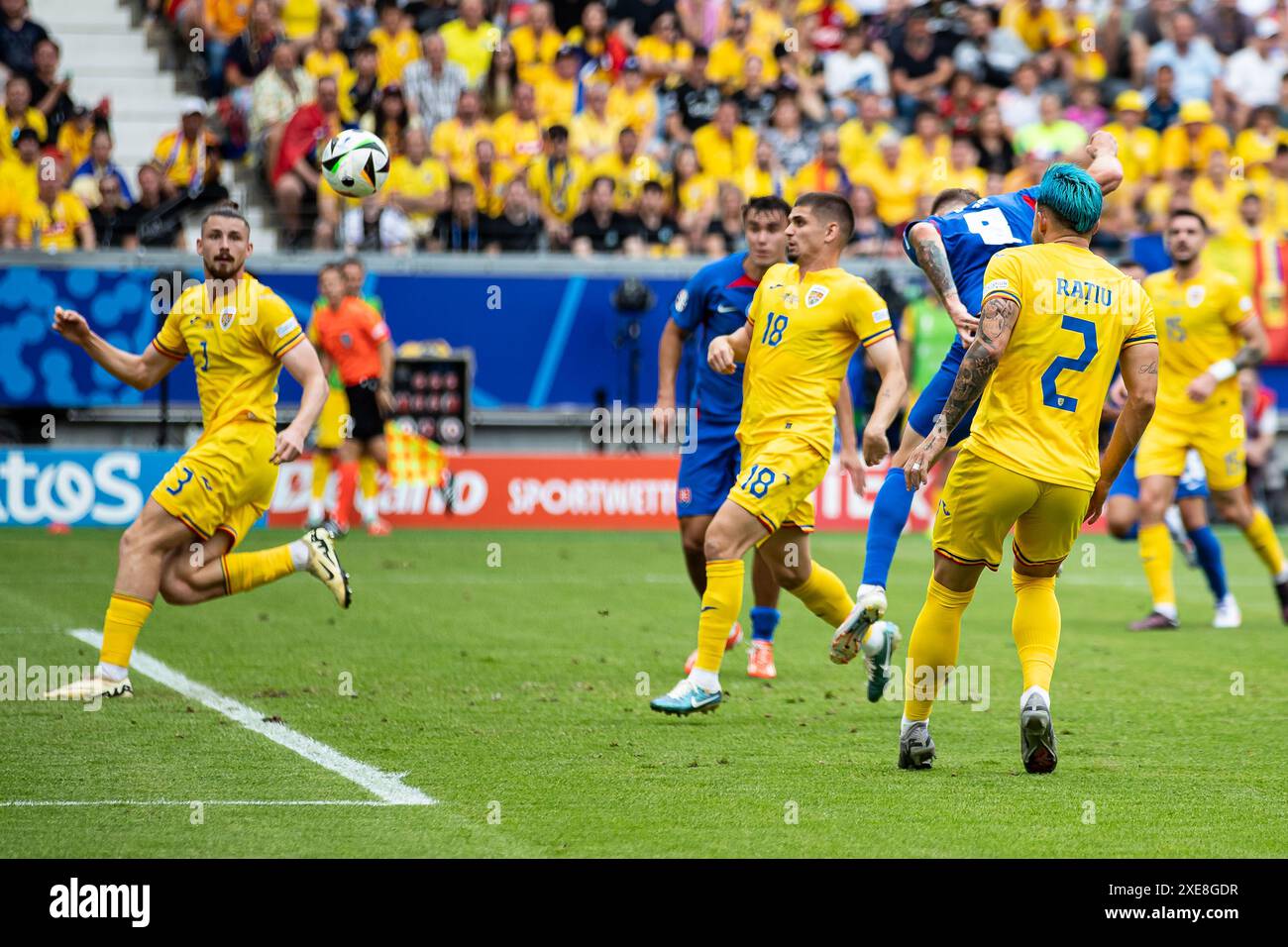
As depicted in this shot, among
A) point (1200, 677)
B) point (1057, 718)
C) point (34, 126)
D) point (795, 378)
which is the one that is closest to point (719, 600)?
point (795, 378)

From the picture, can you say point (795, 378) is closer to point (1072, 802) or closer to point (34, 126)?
point (1072, 802)

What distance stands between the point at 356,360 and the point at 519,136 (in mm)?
4314

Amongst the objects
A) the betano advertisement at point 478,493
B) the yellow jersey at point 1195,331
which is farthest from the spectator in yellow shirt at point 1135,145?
the yellow jersey at point 1195,331

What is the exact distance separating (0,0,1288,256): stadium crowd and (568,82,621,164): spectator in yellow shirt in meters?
0.03

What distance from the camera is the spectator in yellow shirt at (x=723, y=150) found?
69.2ft

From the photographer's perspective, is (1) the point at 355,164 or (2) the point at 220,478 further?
(1) the point at 355,164

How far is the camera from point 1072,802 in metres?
6.57

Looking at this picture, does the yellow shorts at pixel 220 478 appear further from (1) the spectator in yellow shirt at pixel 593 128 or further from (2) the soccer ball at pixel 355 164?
(1) the spectator in yellow shirt at pixel 593 128

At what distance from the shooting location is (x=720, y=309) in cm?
977

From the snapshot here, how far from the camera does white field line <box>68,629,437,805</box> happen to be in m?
6.59

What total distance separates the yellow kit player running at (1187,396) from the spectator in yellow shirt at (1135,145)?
33.9 feet

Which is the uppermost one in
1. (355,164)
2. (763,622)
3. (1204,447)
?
(355,164)

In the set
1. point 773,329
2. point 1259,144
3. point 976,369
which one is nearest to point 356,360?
point 773,329

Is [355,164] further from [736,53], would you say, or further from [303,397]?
[736,53]
